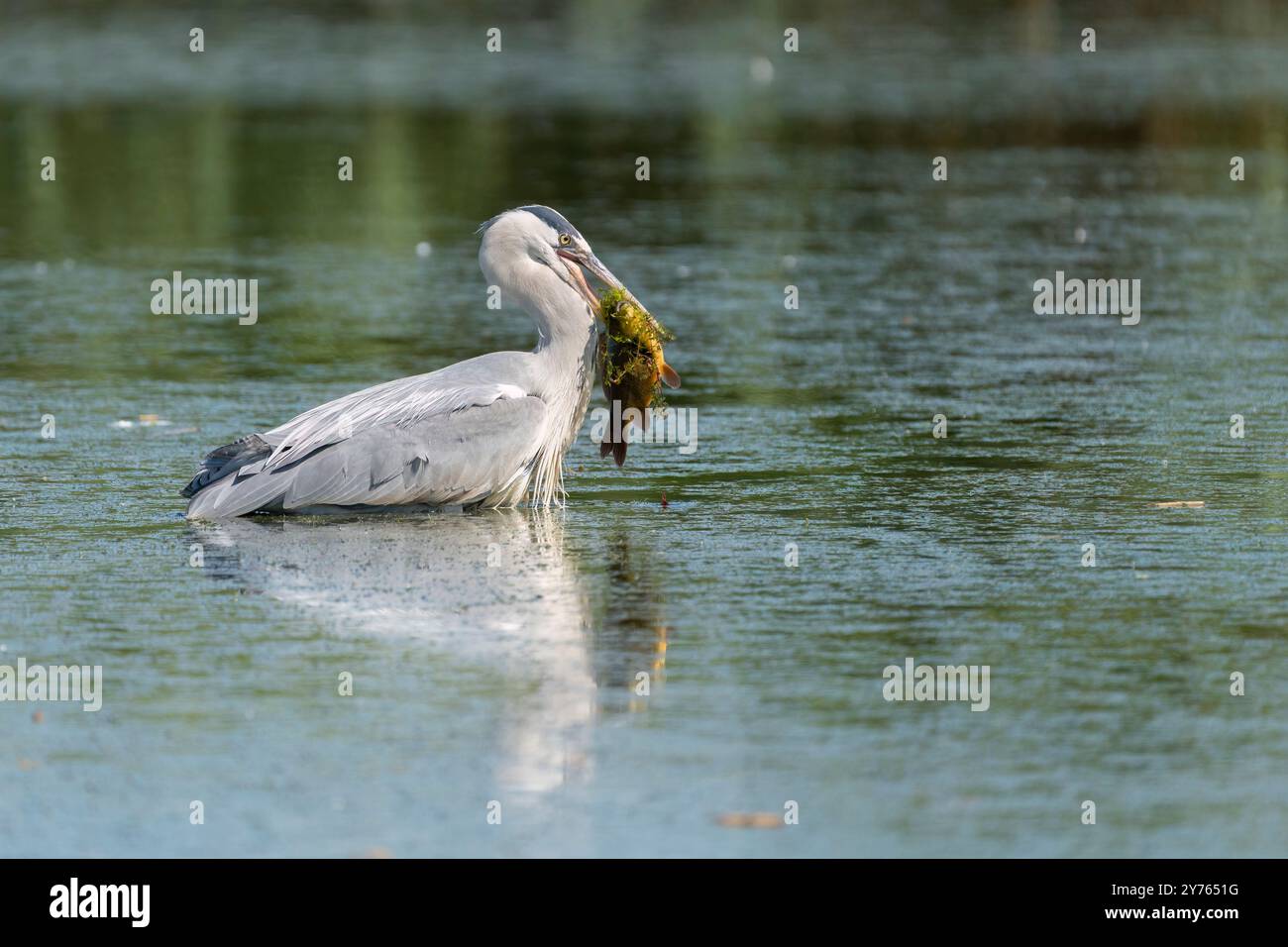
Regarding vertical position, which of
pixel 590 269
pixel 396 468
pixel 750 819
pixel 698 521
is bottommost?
pixel 750 819

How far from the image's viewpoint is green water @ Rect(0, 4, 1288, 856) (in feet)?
22.7

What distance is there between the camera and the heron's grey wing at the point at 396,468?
33.7 feet

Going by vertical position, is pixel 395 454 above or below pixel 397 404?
below

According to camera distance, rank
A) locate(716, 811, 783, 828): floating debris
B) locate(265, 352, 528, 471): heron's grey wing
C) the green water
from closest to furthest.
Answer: locate(716, 811, 783, 828): floating debris, the green water, locate(265, 352, 528, 471): heron's grey wing

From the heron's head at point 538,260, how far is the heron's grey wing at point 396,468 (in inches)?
26.9

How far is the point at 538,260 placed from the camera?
36.1ft

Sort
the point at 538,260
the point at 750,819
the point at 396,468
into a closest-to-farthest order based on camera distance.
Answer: the point at 750,819
the point at 396,468
the point at 538,260

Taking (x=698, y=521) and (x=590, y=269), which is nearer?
(x=698, y=521)

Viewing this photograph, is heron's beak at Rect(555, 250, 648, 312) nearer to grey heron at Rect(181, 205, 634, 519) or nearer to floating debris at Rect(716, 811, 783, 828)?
grey heron at Rect(181, 205, 634, 519)

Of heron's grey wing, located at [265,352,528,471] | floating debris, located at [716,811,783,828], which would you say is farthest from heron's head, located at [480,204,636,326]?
floating debris, located at [716,811,783,828]

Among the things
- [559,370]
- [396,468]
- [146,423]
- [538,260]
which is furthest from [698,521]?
[146,423]

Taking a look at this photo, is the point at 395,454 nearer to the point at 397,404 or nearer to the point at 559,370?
the point at 397,404

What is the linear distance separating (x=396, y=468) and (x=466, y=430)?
1.14ft

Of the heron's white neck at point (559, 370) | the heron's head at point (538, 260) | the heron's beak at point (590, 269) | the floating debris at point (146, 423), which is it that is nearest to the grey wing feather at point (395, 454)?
the heron's white neck at point (559, 370)
